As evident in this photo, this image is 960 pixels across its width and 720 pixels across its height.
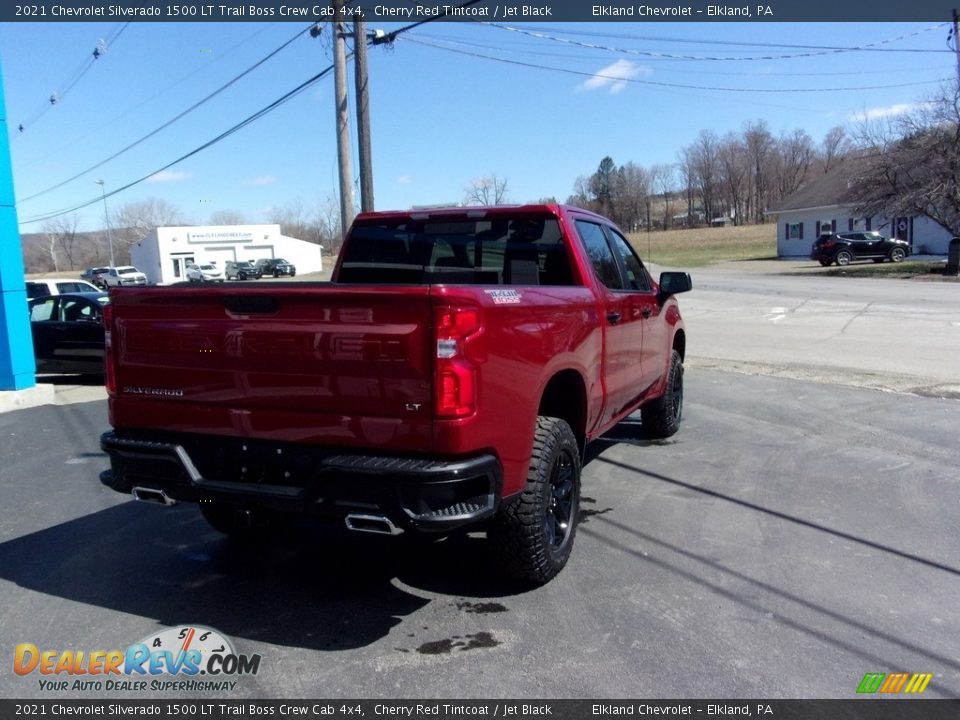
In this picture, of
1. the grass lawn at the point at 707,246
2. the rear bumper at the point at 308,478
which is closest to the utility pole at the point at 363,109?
the rear bumper at the point at 308,478

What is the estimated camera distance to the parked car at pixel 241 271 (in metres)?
60.8

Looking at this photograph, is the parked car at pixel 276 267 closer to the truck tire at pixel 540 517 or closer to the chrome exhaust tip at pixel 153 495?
the chrome exhaust tip at pixel 153 495

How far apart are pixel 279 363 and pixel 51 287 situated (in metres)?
21.6

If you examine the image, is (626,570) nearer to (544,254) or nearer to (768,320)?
(544,254)

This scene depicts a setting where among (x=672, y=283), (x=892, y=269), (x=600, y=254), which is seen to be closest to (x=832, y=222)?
(x=892, y=269)

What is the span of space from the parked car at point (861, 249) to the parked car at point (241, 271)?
40.4 meters

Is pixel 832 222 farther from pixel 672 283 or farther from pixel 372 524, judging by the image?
pixel 372 524

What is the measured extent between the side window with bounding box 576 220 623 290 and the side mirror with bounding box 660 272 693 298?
34.8 inches

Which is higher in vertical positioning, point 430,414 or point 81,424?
point 430,414

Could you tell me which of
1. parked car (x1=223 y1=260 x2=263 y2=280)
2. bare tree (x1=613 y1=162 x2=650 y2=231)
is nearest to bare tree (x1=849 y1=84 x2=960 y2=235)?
bare tree (x1=613 y1=162 x2=650 y2=231)

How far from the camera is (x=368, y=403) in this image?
11.4ft

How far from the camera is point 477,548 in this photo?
4.88 meters
